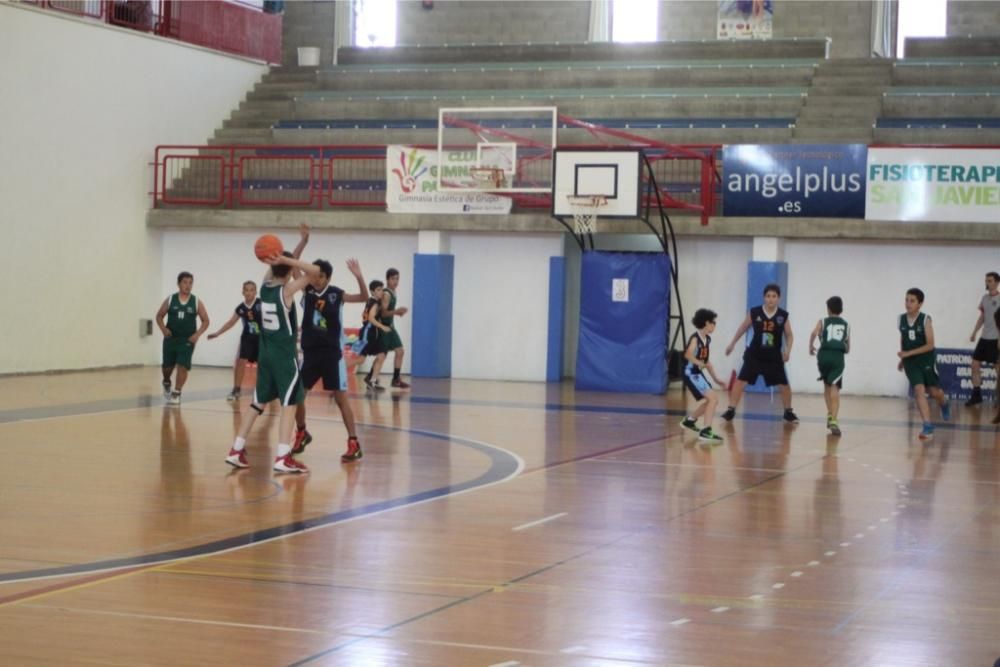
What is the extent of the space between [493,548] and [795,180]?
653 inches

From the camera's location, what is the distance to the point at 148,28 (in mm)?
29734

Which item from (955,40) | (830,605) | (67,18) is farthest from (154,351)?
(830,605)

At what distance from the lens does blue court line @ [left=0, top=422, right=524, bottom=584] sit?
8.24 metres

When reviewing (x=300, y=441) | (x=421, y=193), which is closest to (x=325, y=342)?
(x=300, y=441)

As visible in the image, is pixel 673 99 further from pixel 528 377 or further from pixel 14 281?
pixel 14 281

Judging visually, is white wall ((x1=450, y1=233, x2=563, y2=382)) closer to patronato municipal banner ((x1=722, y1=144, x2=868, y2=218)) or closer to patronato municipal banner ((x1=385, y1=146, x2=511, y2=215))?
patronato municipal banner ((x1=385, y1=146, x2=511, y2=215))

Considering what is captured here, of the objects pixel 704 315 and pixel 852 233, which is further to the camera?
pixel 852 233

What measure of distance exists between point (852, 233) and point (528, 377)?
6330 mm

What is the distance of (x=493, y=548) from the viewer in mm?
9305

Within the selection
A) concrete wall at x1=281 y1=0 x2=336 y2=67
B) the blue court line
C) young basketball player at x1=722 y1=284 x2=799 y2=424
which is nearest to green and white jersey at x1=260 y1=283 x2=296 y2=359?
the blue court line

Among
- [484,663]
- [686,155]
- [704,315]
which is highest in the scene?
[686,155]

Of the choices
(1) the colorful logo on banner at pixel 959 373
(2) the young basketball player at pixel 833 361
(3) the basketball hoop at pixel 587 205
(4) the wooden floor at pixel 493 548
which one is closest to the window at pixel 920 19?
(1) the colorful logo on banner at pixel 959 373

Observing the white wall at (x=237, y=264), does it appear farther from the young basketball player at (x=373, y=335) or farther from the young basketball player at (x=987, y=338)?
the young basketball player at (x=987, y=338)

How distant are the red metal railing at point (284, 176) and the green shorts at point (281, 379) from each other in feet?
47.9
